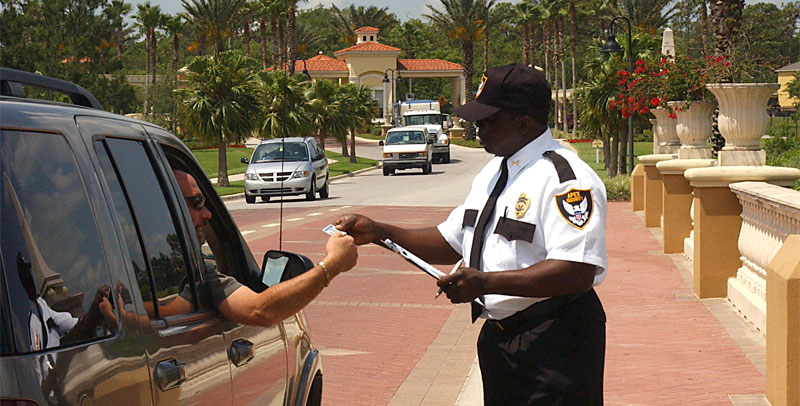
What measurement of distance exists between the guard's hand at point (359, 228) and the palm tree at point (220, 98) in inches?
1365

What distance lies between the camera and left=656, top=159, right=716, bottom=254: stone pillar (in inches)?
582

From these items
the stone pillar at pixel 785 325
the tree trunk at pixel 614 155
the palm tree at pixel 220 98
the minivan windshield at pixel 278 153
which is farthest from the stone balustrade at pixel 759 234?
the palm tree at pixel 220 98

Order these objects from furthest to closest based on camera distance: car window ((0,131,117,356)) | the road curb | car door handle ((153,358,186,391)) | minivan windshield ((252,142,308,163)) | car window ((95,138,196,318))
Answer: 1. the road curb
2. minivan windshield ((252,142,308,163))
3. car window ((95,138,196,318))
4. car door handle ((153,358,186,391))
5. car window ((0,131,117,356))

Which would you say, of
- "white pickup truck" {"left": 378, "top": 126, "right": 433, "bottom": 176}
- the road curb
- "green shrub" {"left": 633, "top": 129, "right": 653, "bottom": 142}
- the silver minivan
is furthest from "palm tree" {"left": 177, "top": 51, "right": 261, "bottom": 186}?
"green shrub" {"left": 633, "top": 129, "right": 653, "bottom": 142}

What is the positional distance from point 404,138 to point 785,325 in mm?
41819

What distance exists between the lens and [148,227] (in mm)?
3240

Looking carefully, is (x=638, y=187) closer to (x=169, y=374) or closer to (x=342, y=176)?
(x=169, y=374)

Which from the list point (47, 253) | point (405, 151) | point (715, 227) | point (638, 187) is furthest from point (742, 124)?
point (405, 151)

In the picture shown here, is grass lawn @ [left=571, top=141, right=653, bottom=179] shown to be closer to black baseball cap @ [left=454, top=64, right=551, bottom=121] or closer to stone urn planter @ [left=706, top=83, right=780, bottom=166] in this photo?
stone urn planter @ [left=706, top=83, right=780, bottom=166]

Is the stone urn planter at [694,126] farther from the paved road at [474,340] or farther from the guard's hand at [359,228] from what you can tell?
the guard's hand at [359,228]

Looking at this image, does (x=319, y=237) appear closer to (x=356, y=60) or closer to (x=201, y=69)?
(x=201, y=69)

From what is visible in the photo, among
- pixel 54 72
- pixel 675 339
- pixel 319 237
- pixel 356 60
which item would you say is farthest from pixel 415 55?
pixel 675 339

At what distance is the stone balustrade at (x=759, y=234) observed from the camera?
27.7 ft

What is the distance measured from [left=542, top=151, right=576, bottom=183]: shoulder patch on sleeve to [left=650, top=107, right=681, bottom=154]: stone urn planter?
16.5 meters
